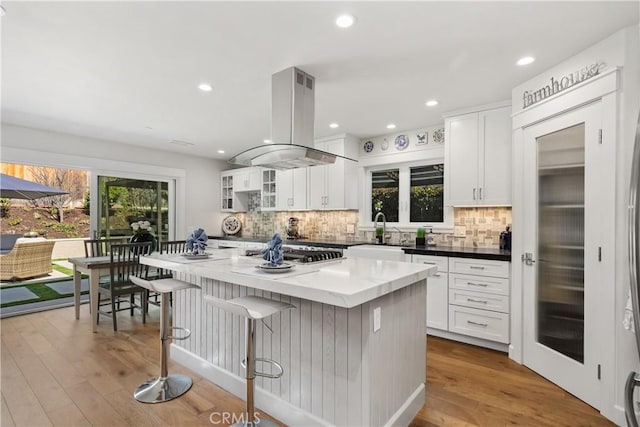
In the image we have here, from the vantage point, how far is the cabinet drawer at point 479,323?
3.00 m

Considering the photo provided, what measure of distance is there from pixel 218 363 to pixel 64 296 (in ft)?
12.6

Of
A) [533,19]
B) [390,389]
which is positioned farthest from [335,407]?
[533,19]

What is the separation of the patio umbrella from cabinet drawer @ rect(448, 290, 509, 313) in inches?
254

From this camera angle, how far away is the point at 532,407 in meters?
2.14

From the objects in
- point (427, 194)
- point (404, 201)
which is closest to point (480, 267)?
point (427, 194)

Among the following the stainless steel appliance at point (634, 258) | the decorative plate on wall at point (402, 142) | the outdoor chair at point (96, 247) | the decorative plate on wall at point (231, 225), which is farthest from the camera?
the decorative plate on wall at point (231, 225)

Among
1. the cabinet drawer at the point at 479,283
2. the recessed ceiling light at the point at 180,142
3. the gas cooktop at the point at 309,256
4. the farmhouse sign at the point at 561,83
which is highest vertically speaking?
the recessed ceiling light at the point at 180,142

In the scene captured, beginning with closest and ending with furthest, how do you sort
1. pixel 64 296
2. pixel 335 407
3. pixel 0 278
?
pixel 335 407 < pixel 64 296 < pixel 0 278

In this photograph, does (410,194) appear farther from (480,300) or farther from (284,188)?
(284,188)

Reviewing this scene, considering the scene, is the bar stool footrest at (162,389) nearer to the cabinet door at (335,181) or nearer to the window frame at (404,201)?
the cabinet door at (335,181)

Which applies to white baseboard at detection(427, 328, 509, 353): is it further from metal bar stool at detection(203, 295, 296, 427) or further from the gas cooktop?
metal bar stool at detection(203, 295, 296, 427)

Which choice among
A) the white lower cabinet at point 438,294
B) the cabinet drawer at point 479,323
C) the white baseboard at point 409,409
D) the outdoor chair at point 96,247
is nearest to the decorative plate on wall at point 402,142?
the white lower cabinet at point 438,294

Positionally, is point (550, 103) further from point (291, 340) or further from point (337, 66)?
point (291, 340)

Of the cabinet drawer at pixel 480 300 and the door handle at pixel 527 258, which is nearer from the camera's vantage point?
the door handle at pixel 527 258
